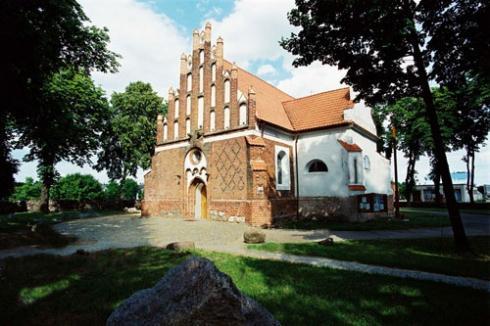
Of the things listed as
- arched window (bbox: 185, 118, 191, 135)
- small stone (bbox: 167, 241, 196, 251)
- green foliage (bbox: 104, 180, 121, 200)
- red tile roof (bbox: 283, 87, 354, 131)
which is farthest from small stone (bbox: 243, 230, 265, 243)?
green foliage (bbox: 104, 180, 121, 200)

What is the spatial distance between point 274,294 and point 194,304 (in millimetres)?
2704

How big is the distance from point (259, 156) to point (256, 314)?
45.2 ft

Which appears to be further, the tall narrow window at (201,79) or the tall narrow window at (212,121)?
the tall narrow window at (201,79)

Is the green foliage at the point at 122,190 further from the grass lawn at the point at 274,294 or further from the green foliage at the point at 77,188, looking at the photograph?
the grass lawn at the point at 274,294

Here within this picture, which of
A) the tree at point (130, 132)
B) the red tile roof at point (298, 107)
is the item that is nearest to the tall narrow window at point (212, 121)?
the red tile roof at point (298, 107)

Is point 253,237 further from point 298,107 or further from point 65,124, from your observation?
point 298,107

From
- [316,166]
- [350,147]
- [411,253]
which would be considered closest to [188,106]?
[316,166]

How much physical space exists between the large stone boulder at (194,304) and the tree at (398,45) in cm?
806

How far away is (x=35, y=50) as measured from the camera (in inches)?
330

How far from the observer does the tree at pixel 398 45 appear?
7.34 meters

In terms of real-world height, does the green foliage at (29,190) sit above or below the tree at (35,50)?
below

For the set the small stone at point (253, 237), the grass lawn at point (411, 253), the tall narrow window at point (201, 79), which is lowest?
the grass lawn at point (411, 253)

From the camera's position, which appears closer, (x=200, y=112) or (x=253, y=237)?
(x=253, y=237)

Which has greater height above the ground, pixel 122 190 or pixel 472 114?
pixel 472 114
